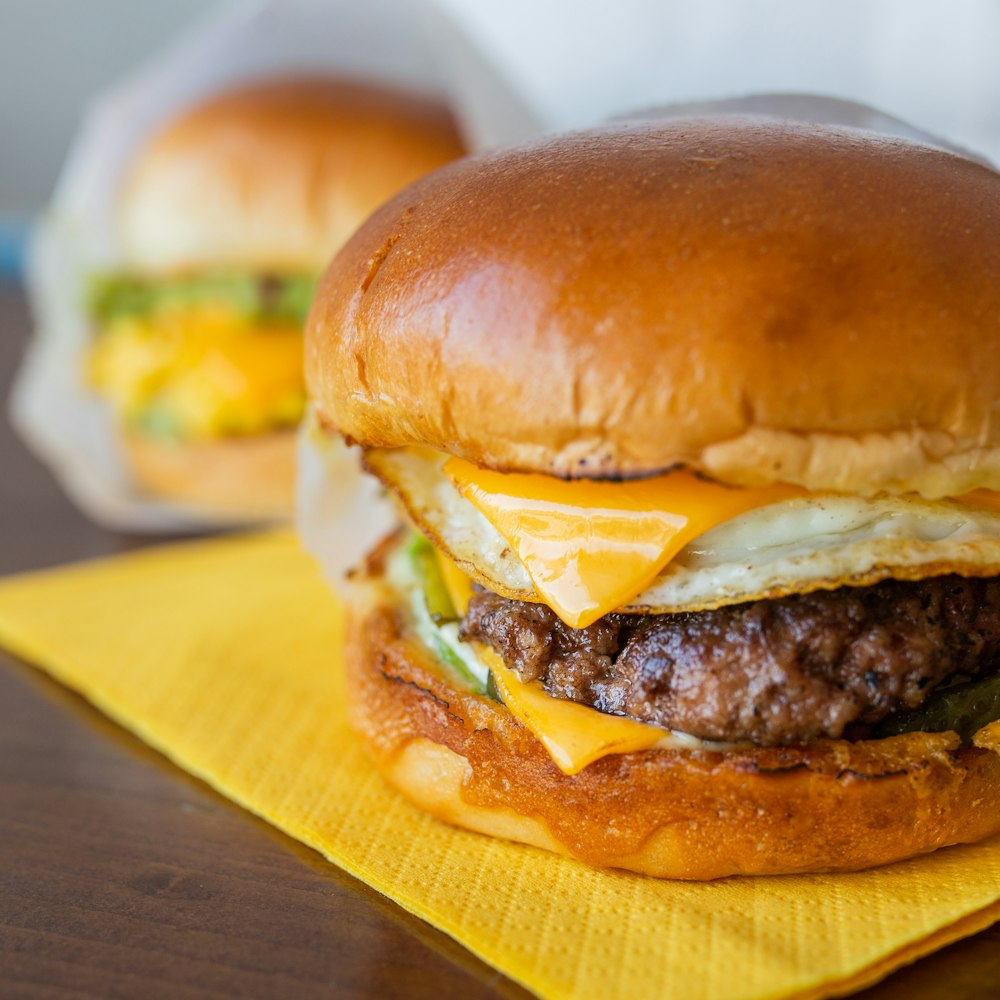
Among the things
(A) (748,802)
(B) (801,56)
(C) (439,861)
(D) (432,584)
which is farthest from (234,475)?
(A) (748,802)

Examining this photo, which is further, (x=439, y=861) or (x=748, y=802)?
(x=439, y=861)

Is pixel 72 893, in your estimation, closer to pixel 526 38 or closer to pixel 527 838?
pixel 527 838

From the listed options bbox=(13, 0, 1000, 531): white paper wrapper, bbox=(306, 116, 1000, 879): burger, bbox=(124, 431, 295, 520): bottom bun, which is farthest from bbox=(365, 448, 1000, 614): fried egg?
bbox=(124, 431, 295, 520): bottom bun

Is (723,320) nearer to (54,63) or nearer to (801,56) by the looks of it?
(801,56)

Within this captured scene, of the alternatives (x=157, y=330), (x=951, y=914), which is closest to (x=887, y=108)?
(x=951, y=914)

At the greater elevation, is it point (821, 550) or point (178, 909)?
point (821, 550)

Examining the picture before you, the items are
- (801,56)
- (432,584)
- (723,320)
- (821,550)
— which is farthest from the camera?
(801,56)

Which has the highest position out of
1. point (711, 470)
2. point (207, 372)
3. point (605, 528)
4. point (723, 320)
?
point (723, 320)
